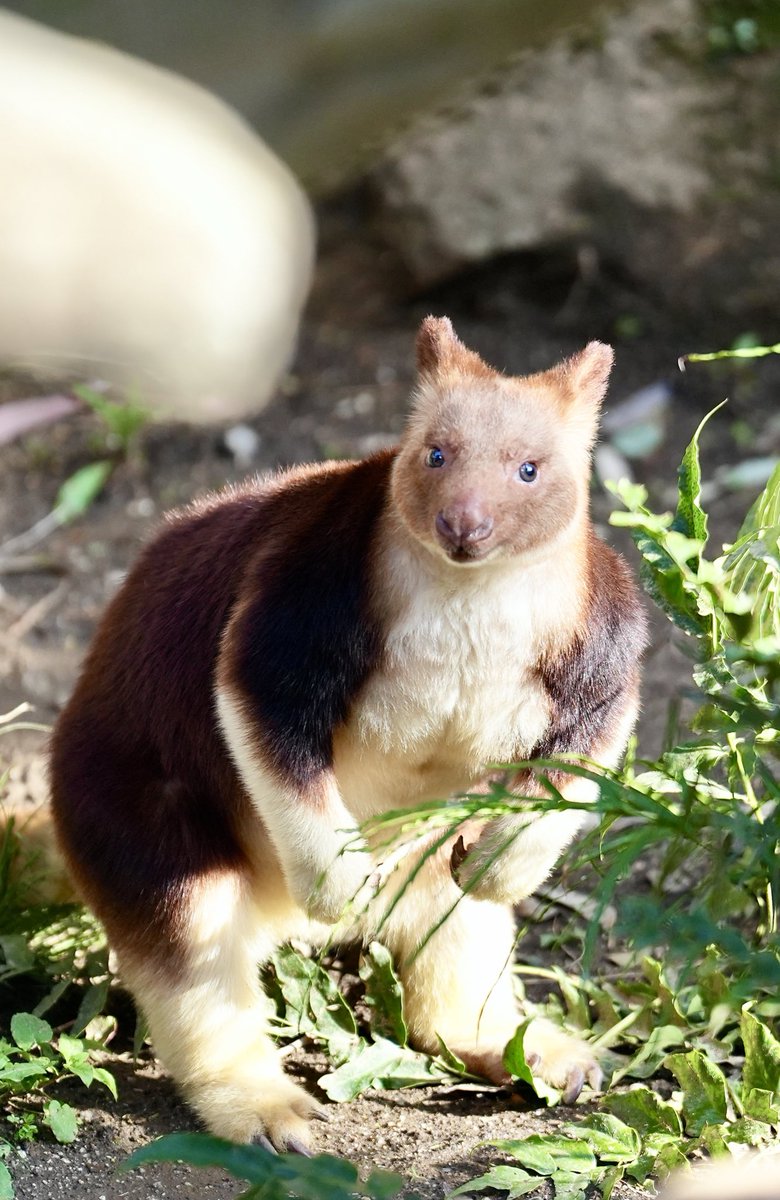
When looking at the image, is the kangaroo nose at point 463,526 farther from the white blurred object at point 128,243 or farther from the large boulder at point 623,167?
the large boulder at point 623,167

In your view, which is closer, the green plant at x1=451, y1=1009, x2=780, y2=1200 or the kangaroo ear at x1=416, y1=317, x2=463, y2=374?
the green plant at x1=451, y1=1009, x2=780, y2=1200

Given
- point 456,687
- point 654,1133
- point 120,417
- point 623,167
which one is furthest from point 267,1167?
point 623,167

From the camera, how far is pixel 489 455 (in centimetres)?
325

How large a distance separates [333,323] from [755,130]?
257cm

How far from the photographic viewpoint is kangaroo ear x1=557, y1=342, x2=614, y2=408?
Answer: 348 centimetres

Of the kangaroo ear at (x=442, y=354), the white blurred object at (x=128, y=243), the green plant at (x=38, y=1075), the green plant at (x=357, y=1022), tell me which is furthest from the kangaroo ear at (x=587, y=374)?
the white blurred object at (x=128, y=243)

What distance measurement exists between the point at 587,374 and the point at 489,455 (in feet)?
1.43

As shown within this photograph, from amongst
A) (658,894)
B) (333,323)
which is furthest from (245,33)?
(658,894)

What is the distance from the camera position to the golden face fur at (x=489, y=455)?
125 inches

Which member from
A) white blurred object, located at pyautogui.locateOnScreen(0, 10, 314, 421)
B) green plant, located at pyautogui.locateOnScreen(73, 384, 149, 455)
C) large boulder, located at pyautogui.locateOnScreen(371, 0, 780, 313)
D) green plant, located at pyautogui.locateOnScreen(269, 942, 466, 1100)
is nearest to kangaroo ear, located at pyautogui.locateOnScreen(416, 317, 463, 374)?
green plant, located at pyautogui.locateOnScreen(269, 942, 466, 1100)

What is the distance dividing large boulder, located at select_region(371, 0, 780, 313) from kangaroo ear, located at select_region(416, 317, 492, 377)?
457 cm

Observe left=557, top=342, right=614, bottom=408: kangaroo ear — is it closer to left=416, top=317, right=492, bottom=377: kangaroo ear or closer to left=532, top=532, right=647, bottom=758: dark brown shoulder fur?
left=416, top=317, right=492, bottom=377: kangaroo ear

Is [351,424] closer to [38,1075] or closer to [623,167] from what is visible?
[623,167]

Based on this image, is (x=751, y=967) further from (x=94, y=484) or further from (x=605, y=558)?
(x=94, y=484)
